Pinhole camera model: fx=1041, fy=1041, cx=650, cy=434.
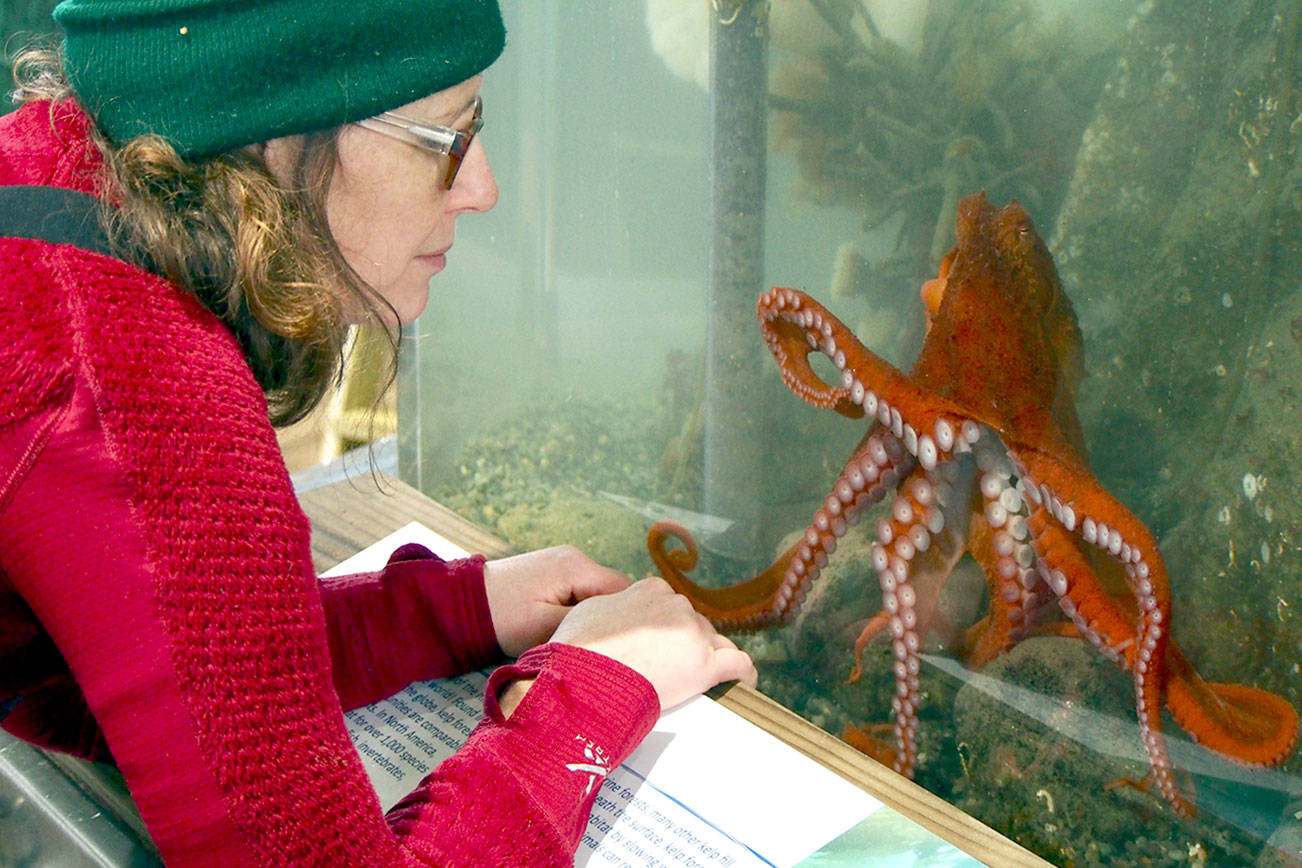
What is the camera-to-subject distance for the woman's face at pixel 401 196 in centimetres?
86

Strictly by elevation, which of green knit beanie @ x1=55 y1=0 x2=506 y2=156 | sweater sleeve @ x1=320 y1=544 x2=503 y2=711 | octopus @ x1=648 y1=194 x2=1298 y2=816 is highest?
green knit beanie @ x1=55 y1=0 x2=506 y2=156

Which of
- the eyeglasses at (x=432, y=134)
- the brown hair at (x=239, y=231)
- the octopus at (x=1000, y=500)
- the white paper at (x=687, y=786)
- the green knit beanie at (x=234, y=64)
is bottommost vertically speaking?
the white paper at (x=687, y=786)

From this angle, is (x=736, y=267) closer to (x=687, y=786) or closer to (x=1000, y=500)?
(x=1000, y=500)

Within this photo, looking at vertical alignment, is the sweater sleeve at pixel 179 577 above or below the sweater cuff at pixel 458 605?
above

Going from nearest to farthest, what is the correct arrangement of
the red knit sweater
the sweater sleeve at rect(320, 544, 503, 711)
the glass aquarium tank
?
the red knit sweater < the glass aquarium tank < the sweater sleeve at rect(320, 544, 503, 711)

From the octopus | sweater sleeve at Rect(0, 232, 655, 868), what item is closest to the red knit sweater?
sweater sleeve at Rect(0, 232, 655, 868)

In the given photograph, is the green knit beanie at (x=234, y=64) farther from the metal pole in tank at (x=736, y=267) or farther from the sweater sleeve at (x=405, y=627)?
the metal pole in tank at (x=736, y=267)

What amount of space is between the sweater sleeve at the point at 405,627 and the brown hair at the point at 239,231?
327 mm

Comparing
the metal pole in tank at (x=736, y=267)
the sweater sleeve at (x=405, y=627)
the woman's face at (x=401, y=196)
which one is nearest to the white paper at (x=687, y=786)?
the sweater sleeve at (x=405, y=627)

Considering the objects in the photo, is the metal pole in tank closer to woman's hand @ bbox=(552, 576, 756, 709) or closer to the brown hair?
woman's hand @ bbox=(552, 576, 756, 709)

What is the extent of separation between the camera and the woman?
0.67m

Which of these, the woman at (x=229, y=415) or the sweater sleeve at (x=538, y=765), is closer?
the woman at (x=229, y=415)

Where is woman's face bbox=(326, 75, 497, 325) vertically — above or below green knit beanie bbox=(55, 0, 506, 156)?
below

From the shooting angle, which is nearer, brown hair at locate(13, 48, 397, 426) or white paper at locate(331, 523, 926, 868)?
brown hair at locate(13, 48, 397, 426)
